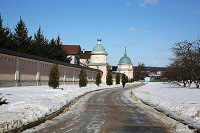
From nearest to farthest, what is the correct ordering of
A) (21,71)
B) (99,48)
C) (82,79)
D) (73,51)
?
(21,71) → (82,79) → (73,51) → (99,48)

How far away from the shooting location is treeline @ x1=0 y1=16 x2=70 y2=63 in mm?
48028

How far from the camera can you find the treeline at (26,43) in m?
48.0

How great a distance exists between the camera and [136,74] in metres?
165

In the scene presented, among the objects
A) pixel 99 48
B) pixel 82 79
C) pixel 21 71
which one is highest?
pixel 99 48

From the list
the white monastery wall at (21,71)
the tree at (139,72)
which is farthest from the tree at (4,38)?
the tree at (139,72)

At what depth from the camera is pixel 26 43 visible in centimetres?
5456

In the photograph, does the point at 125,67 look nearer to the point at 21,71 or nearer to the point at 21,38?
the point at 21,38

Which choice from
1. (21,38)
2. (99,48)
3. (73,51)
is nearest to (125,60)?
(99,48)

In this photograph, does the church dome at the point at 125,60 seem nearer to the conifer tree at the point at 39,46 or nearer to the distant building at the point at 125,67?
the distant building at the point at 125,67

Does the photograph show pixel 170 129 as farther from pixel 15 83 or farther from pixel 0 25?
pixel 0 25

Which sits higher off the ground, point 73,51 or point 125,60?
point 125,60

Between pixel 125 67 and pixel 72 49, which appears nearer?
pixel 72 49

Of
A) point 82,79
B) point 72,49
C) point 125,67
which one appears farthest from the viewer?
point 125,67

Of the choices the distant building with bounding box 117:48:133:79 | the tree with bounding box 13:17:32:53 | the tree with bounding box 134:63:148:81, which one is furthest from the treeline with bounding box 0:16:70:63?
the tree with bounding box 134:63:148:81
